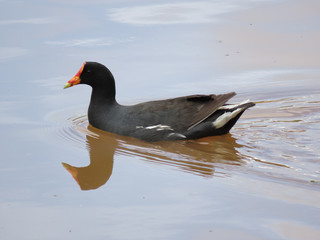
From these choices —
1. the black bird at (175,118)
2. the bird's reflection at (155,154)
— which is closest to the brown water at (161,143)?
the bird's reflection at (155,154)

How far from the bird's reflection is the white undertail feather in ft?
0.59

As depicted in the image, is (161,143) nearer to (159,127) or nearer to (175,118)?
(159,127)

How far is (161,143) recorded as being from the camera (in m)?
7.46

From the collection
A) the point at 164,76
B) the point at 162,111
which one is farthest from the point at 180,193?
the point at 164,76

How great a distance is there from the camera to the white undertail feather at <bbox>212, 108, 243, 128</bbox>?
7.55 metres

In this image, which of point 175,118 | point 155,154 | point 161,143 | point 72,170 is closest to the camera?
point 72,170

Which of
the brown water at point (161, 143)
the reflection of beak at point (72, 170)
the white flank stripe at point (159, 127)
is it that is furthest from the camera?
the white flank stripe at point (159, 127)

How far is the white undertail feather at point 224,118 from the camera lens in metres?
7.55

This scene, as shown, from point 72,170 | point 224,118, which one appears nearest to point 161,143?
point 224,118

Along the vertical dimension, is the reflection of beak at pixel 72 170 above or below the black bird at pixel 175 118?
below

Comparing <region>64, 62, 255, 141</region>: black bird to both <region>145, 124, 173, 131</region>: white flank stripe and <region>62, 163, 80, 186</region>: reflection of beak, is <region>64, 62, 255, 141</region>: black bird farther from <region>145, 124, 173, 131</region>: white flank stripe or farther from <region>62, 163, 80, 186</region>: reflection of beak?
<region>62, 163, 80, 186</region>: reflection of beak

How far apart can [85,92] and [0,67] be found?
1.30 metres

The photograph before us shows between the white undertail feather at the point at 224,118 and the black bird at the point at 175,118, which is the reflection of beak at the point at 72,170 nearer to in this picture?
the black bird at the point at 175,118

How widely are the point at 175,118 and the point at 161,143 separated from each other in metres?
0.36
